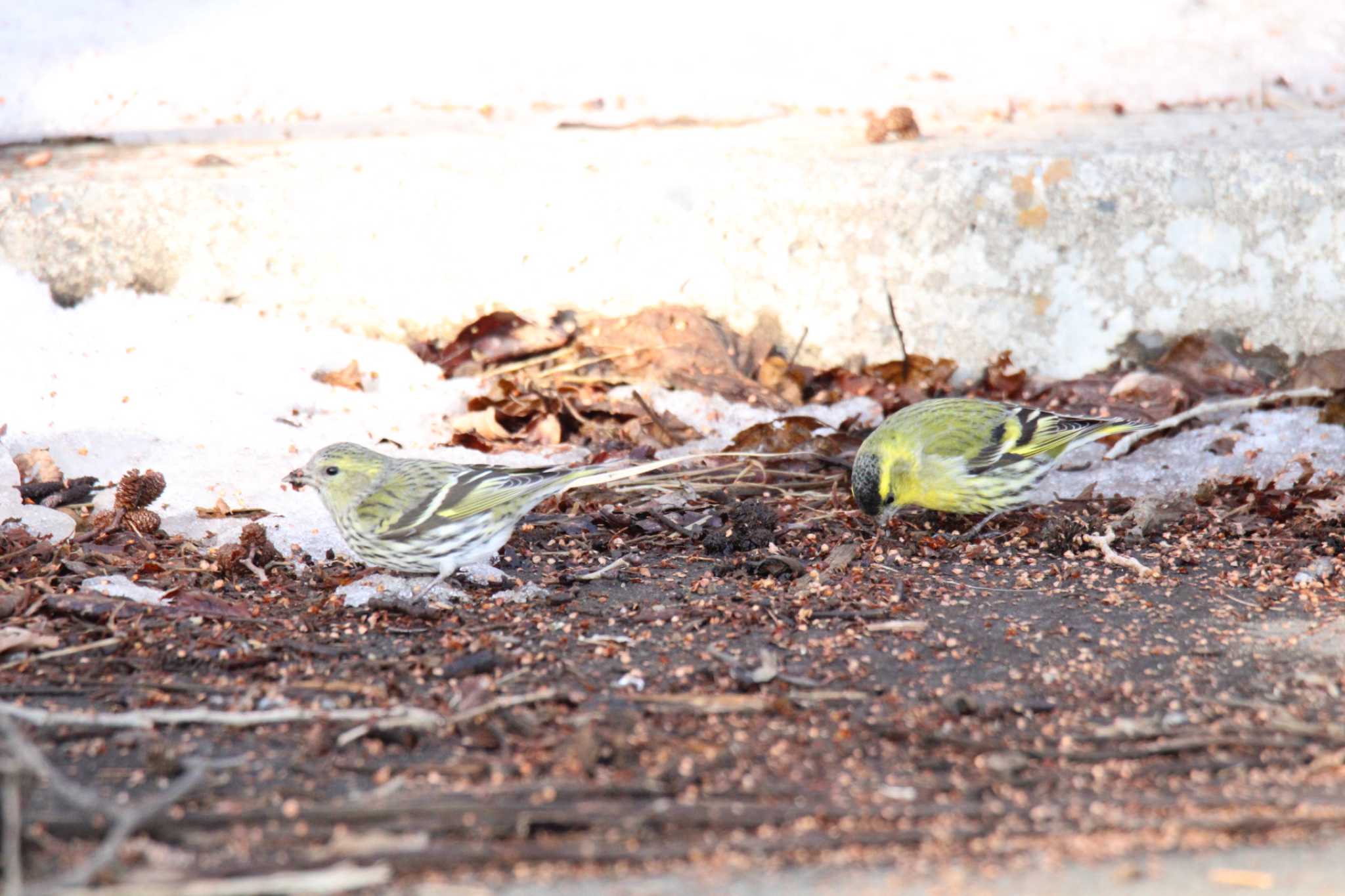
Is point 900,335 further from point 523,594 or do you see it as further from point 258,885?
point 258,885

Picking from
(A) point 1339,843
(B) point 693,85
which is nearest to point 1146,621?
(A) point 1339,843

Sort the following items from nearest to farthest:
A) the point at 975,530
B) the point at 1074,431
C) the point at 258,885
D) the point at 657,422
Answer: the point at 258,885, the point at 975,530, the point at 1074,431, the point at 657,422

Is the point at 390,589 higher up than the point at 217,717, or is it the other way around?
the point at 217,717

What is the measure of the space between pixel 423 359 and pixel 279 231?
806 millimetres

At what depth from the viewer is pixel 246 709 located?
3117mm

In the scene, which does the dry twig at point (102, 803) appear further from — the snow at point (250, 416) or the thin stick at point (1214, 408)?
the thin stick at point (1214, 408)

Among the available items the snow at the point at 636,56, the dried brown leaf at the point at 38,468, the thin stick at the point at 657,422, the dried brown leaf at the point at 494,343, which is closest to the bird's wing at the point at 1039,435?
the thin stick at the point at 657,422

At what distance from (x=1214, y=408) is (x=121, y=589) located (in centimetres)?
383

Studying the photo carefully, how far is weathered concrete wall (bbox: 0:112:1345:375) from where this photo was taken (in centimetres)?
558

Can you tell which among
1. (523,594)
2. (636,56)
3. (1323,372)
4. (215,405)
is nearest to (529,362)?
(215,405)

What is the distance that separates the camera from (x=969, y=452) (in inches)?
192

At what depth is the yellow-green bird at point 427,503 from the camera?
165 inches

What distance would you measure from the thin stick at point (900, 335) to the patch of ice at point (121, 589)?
10.3 ft

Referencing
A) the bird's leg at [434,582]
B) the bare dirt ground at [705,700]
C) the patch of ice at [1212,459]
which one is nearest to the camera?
the bare dirt ground at [705,700]
